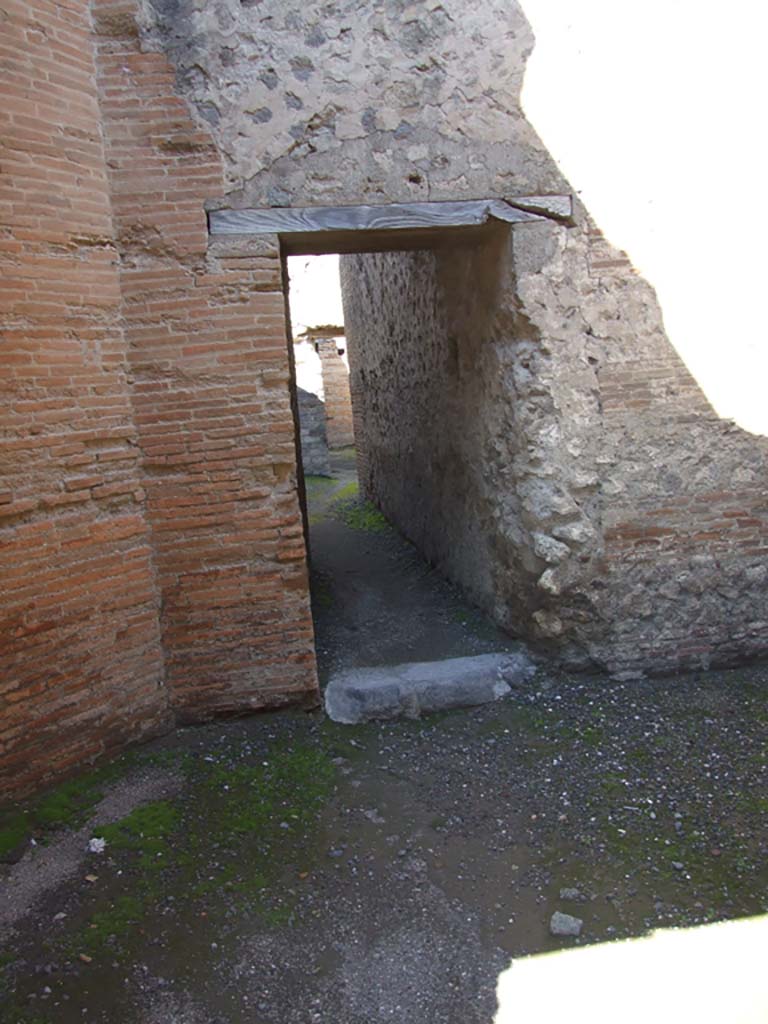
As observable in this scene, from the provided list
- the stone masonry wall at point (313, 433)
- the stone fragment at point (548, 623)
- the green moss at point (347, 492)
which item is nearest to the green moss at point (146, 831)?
the stone fragment at point (548, 623)

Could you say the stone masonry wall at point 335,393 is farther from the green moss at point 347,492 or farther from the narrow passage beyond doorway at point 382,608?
the narrow passage beyond doorway at point 382,608

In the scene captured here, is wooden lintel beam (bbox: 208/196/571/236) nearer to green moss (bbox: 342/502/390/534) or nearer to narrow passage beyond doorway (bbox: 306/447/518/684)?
narrow passage beyond doorway (bbox: 306/447/518/684)

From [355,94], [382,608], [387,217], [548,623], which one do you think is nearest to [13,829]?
[548,623]

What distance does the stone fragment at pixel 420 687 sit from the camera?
4.41 metres

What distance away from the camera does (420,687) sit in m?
4.45

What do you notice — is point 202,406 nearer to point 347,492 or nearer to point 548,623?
point 548,623

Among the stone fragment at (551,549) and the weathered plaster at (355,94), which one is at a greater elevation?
the weathered plaster at (355,94)

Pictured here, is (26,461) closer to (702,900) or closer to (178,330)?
(178,330)

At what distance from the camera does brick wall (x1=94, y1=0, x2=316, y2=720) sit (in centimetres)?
386

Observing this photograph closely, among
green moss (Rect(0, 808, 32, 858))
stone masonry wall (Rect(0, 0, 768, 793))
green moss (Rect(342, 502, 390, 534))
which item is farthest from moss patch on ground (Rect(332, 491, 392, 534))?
green moss (Rect(0, 808, 32, 858))

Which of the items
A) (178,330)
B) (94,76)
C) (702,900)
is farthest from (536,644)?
(94,76)

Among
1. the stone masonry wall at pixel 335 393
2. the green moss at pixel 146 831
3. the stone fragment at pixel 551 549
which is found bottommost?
the green moss at pixel 146 831

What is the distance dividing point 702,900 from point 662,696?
Answer: 63.7 inches

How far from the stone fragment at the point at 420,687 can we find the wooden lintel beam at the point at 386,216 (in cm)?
261
